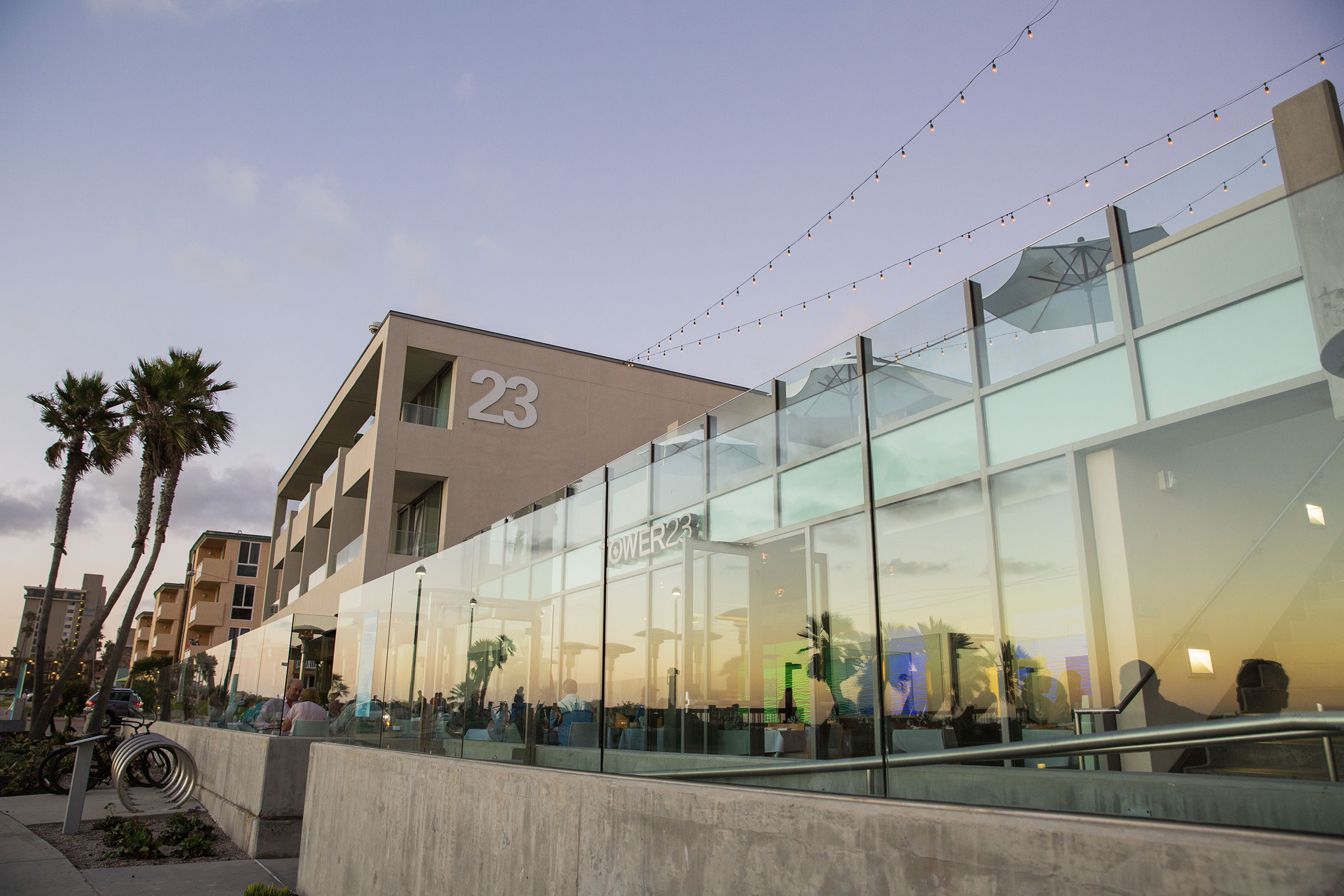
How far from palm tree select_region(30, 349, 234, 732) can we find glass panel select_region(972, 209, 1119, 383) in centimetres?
3197

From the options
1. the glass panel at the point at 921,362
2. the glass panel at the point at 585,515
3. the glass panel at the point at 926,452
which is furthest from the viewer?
the glass panel at the point at 585,515

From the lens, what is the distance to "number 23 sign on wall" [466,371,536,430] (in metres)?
25.2

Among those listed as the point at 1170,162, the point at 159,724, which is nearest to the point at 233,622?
the point at 159,724

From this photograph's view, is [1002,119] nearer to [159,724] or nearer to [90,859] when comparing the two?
[90,859]

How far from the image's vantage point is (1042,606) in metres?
2.96

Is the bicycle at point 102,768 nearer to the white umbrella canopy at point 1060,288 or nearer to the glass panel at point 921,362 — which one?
the glass panel at point 921,362

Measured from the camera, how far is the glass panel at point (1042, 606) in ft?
9.29

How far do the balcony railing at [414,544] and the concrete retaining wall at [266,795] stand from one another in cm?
1055

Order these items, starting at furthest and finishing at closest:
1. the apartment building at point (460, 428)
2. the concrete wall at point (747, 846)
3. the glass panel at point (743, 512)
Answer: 1. the apartment building at point (460, 428)
2. the glass panel at point (743, 512)
3. the concrete wall at point (747, 846)

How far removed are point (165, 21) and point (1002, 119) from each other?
12062 mm

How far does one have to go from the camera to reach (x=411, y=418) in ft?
80.8

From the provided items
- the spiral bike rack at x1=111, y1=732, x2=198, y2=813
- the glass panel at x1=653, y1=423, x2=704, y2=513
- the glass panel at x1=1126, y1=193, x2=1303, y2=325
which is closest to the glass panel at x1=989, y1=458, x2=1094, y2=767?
the glass panel at x1=1126, y1=193, x2=1303, y2=325

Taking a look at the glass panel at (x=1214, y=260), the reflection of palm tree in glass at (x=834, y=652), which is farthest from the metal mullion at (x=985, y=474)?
the glass panel at (x=1214, y=260)

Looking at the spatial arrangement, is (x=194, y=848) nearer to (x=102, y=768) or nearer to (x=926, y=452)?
(x=102, y=768)
